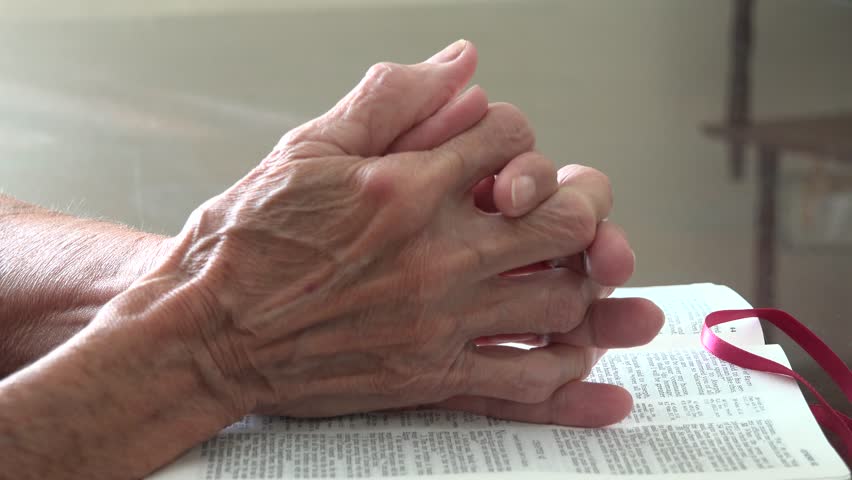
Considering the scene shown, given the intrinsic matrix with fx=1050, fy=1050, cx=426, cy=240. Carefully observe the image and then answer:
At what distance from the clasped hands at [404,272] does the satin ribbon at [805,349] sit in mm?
108

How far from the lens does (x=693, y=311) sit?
3.14 feet

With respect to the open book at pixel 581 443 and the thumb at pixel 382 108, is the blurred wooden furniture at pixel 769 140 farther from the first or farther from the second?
the thumb at pixel 382 108

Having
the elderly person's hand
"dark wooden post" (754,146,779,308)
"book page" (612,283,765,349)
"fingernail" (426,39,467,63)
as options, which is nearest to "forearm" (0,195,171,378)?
the elderly person's hand

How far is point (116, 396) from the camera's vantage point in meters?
0.70

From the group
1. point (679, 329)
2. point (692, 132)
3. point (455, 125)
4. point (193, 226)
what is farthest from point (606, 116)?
point (193, 226)

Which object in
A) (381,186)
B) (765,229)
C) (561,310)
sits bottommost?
(765,229)

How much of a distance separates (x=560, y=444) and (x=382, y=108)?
278mm

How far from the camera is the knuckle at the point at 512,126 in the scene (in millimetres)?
797

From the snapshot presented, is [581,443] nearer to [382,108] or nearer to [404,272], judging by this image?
[404,272]

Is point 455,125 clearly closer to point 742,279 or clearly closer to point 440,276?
point 440,276

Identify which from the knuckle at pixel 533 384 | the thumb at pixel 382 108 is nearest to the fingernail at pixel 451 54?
the thumb at pixel 382 108

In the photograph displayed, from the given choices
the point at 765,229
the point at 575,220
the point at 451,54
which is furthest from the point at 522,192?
the point at 765,229

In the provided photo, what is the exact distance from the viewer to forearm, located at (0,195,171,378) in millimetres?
865

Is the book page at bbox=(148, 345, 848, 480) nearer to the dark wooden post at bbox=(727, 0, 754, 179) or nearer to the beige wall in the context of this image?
the beige wall
